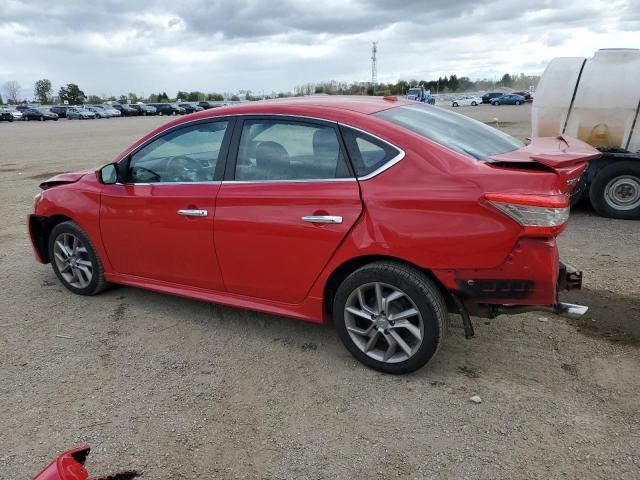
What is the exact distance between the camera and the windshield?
342 centimetres

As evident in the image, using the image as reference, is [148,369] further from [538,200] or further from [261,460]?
[538,200]

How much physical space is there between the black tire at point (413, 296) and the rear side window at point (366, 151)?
61cm

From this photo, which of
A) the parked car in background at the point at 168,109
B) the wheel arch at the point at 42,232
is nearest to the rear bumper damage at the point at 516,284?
the wheel arch at the point at 42,232

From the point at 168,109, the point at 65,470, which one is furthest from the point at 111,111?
the point at 65,470

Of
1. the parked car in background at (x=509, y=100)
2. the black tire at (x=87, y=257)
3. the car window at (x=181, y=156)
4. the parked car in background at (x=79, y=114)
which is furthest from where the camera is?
the parked car in background at (x=509, y=100)

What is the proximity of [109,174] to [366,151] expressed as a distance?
235 cm

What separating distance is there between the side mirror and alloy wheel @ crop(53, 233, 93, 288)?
69 cm

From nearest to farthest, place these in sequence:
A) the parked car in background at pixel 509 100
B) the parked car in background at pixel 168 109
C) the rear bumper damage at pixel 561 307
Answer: the rear bumper damage at pixel 561 307 < the parked car in background at pixel 509 100 < the parked car in background at pixel 168 109

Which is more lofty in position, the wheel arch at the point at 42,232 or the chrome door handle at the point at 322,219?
the chrome door handle at the point at 322,219

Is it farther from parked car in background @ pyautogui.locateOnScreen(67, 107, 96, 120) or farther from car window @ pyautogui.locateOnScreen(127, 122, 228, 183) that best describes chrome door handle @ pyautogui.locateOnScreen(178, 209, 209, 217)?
parked car in background @ pyautogui.locateOnScreen(67, 107, 96, 120)

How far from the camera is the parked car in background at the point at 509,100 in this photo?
2503 inches

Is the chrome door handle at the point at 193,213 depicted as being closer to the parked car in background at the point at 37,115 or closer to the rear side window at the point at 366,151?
the rear side window at the point at 366,151

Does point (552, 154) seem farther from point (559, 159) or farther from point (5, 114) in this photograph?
point (5, 114)

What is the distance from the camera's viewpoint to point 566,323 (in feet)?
13.6
